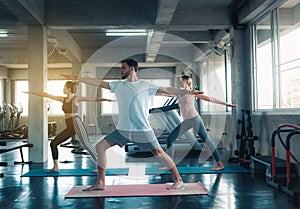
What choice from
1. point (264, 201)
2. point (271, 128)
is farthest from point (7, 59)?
point (264, 201)

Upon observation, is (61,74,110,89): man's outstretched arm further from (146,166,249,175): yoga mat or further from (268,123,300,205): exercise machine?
→ (268,123,300,205): exercise machine

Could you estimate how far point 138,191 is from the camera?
3.76m

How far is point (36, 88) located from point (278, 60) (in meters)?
4.07

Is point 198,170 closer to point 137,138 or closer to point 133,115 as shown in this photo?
point 137,138

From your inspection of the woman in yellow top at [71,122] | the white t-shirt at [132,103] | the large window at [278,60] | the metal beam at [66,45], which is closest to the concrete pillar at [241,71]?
the large window at [278,60]

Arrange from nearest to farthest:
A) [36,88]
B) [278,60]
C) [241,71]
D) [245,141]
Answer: [278,60] → [245,141] → [36,88] → [241,71]

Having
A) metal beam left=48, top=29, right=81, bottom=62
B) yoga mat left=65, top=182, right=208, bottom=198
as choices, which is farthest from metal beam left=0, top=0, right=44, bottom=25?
yoga mat left=65, top=182, right=208, bottom=198

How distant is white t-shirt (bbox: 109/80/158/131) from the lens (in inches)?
138

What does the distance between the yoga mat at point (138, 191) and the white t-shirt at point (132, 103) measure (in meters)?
0.69

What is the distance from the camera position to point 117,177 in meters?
4.68

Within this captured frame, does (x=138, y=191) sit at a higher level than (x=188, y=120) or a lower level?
lower

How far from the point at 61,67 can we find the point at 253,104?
1031 cm

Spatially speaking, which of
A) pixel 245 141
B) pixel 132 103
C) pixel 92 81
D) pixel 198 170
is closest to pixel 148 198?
pixel 132 103

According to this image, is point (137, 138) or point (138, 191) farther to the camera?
point (138, 191)
